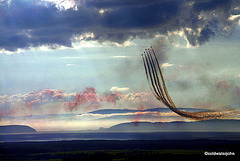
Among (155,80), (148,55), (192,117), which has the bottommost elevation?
(192,117)

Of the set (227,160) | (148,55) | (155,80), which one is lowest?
(227,160)

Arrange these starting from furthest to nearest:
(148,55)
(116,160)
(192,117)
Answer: (116,160)
(192,117)
(148,55)

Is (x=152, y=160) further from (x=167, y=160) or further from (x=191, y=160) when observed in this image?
(x=191, y=160)

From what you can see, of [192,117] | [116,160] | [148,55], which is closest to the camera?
[148,55]

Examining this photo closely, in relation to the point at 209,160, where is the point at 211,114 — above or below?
above

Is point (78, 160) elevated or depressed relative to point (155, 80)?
depressed

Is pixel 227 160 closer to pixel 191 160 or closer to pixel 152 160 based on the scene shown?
pixel 191 160

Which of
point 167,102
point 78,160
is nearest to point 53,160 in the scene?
point 78,160

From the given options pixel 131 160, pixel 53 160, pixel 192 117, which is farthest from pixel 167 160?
pixel 53 160

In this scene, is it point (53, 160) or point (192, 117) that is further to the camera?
point (53, 160)
